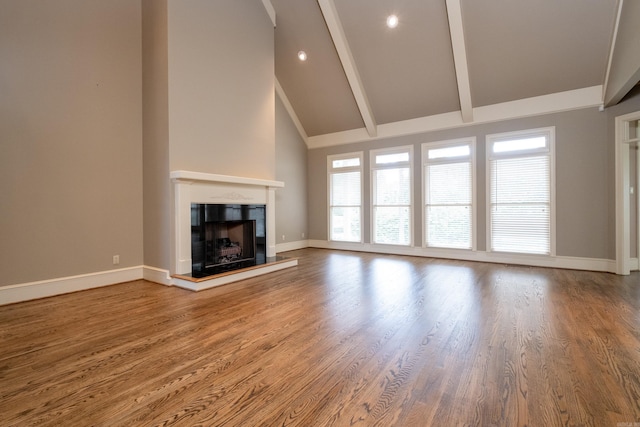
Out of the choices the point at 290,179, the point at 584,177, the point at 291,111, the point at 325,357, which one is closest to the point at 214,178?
the point at 325,357

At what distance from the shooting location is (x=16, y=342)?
2.33m

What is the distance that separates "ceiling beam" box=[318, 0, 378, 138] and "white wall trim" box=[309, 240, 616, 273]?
273 centimetres

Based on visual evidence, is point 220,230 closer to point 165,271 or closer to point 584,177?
point 165,271

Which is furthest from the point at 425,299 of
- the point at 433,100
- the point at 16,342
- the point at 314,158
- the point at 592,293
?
the point at 314,158

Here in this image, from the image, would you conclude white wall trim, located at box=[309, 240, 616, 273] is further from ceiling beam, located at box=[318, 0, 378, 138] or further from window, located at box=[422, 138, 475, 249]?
ceiling beam, located at box=[318, 0, 378, 138]

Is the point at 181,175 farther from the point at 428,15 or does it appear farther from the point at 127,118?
the point at 428,15

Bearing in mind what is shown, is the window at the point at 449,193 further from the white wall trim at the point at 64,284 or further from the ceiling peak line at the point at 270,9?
the white wall trim at the point at 64,284

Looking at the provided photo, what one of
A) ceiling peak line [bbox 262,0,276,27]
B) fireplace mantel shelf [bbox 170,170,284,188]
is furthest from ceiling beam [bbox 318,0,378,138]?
fireplace mantel shelf [bbox 170,170,284,188]

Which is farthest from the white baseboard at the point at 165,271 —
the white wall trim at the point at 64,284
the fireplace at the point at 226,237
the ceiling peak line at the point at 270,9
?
the ceiling peak line at the point at 270,9

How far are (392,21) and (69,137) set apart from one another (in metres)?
5.10

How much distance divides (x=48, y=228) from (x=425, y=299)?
465cm

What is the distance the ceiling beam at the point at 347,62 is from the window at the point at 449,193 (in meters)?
1.39

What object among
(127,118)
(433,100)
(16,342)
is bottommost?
(16,342)

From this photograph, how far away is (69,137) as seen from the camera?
3709mm
